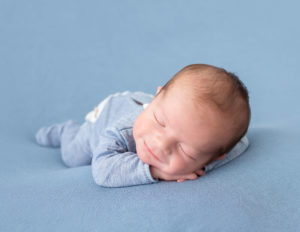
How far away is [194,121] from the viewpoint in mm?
1057

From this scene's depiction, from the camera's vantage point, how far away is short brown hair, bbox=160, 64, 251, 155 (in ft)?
3.46

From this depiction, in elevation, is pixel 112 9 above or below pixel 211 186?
above

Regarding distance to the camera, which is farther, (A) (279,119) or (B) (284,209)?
(A) (279,119)

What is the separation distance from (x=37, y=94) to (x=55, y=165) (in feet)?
2.16

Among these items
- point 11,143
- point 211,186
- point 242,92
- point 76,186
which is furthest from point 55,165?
point 242,92

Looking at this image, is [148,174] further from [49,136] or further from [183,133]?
[49,136]

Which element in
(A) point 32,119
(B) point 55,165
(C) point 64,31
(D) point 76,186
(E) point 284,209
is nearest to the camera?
(E) point 284,209

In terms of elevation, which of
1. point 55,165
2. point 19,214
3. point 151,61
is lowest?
point 55,165

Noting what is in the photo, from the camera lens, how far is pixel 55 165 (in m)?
1.65

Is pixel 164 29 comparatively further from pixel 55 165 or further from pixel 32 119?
pixel 55 165

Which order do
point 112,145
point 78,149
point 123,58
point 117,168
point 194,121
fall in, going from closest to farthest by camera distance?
1. point 194,121
2. point 117,168
3. point 112,145
4. point 78,149
5. point 123,58

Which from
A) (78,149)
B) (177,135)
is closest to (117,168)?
(177,135)

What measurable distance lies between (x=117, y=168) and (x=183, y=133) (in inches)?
9.3

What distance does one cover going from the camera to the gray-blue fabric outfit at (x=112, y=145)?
114 centimetres
